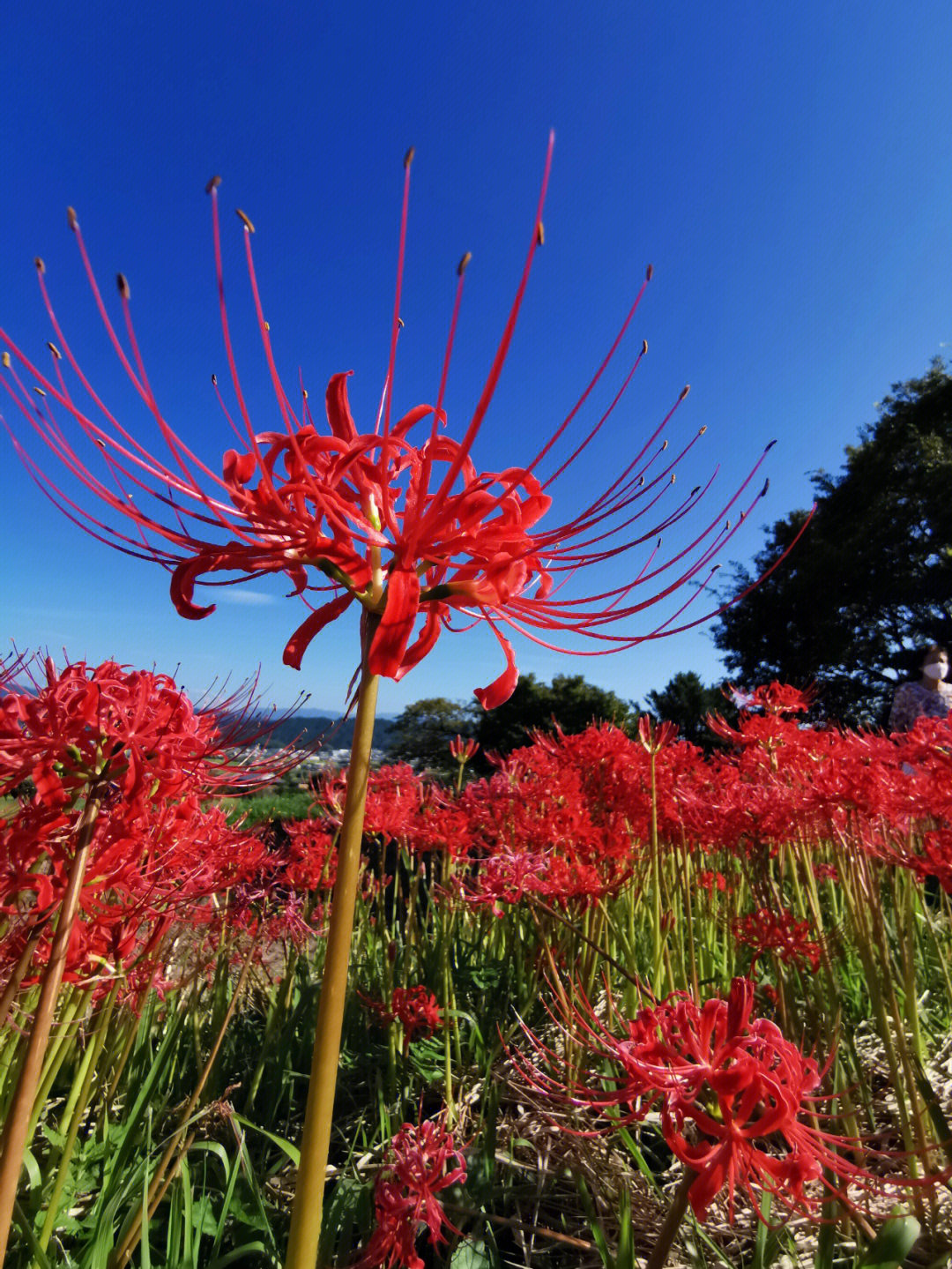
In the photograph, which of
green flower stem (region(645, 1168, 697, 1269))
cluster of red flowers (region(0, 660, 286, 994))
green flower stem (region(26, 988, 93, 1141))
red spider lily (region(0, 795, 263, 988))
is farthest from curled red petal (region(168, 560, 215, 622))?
green flower stem (region(645, 1168, 697, 1269))

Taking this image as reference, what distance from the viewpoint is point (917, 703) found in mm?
7371

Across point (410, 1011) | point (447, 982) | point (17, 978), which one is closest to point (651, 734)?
point (447, 982)

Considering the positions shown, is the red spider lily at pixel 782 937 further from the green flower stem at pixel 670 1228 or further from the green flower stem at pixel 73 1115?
the green flower stem at pixel 73 1115

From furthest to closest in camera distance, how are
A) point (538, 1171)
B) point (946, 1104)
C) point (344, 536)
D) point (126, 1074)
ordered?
point (126, 1074)
point (946, 1104)
point (538, 1171)
point (344, 536)

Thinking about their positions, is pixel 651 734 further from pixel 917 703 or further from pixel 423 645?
pixel 917 703

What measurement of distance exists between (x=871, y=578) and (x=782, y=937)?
21.3m

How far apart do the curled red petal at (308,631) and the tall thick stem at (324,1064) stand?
0.37 metres

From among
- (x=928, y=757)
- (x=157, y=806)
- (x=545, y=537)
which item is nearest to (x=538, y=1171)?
(x=157, y=806)

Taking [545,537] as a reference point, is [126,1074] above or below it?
below

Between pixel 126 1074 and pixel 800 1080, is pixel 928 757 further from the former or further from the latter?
pixel 126 1074

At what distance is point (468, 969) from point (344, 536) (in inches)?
113

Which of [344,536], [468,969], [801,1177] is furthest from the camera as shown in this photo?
[468,969]

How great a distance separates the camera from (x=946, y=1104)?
2330 mm

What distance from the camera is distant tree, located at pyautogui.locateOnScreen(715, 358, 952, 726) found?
19.8m
